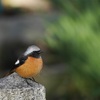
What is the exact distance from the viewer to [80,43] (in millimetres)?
8086

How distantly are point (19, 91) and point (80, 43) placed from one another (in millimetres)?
5399

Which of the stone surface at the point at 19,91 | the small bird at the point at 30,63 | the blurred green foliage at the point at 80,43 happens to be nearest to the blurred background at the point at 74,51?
the blurred green foliage at the point at 80,43

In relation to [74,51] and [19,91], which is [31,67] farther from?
[74,51]

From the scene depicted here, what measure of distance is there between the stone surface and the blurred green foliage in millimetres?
4479

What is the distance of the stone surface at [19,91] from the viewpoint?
2717 millimetres

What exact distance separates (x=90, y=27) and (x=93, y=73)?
1.03 meters

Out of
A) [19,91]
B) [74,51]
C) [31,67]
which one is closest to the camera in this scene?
[19,91]

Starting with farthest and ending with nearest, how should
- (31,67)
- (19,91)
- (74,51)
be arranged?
(74,51) → (31,67) → (19,91)

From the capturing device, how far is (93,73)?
7.68 m

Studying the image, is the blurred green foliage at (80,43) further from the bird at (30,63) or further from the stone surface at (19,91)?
the stone surface at (19,91)

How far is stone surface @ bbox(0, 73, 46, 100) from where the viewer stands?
272cm

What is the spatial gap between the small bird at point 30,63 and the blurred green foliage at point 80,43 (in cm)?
339

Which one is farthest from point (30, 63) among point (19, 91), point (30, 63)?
point (19, 91)

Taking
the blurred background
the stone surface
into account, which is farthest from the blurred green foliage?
the stone surface
